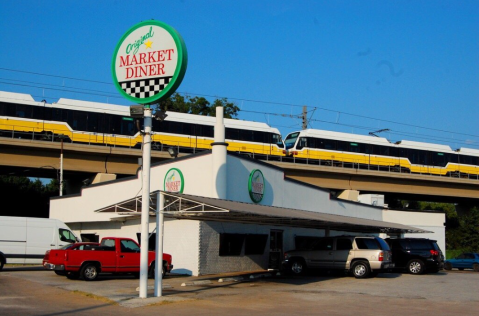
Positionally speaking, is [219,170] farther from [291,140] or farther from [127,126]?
[291,140]

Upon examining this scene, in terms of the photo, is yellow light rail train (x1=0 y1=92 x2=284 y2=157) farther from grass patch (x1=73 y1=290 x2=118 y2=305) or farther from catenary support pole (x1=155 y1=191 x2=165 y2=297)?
grass patch (x1=73 y1=290 x2=118 y2=305)

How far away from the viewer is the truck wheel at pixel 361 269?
23.3 meters

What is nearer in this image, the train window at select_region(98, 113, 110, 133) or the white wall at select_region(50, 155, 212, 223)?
the white wall at select_region(50, 155, 212, 223)

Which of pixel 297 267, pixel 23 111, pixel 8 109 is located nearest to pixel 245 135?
pixel 23 111

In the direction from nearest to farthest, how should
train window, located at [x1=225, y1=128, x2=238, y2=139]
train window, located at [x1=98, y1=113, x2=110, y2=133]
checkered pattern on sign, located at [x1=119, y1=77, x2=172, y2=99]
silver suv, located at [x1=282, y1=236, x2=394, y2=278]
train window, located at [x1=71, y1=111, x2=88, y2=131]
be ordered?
checkered pattern on sign, located at [x1=119, y1=77, x2=172, y2=99] → silver suv, located at [x1=282, y1=236, x2=394, y2=278] → train window, located at [x1=71, y1=111, x2=88, y2=131] → train window, located at [x1=98, y1=113, x2=110, y2=133] → train window, located at [x1=225, y1=128, x2=238, y2=139]

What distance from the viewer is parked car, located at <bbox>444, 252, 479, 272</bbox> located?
35.6 meters

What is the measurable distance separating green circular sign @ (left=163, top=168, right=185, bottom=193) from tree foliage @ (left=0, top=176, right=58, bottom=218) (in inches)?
1459

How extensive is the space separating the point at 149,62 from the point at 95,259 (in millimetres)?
7921

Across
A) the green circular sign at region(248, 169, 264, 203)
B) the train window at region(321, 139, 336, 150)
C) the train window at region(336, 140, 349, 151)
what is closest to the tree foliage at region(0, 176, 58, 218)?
the train window at region(321, 139, 336, 150)

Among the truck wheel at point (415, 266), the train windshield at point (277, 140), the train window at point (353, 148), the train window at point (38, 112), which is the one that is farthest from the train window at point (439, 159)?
the train window at point (38, 112)

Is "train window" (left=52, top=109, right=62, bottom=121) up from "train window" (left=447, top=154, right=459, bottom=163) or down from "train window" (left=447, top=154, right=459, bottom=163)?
up

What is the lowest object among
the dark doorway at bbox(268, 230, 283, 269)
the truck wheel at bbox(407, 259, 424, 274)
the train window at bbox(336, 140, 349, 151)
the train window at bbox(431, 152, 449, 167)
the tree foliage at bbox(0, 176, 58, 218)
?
the truck wheel at bbox(407, 259, 424, 274)

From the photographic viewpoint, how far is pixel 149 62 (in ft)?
56.4

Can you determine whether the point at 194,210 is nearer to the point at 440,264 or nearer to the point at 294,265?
the point at 294,265
